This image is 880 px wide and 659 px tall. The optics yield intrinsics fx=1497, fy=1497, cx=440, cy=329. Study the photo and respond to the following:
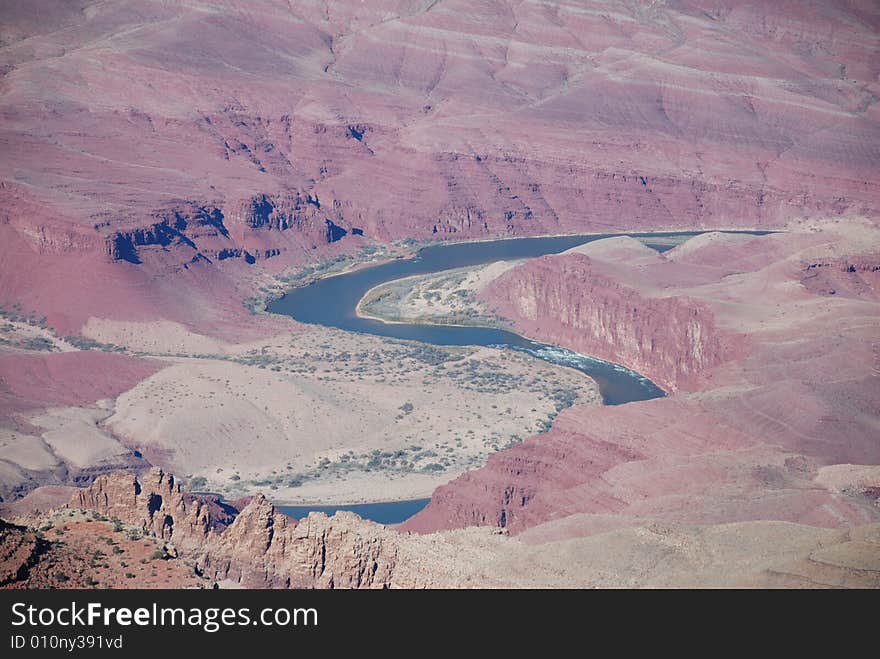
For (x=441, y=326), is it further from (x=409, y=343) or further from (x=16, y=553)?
(x=16, y=553)

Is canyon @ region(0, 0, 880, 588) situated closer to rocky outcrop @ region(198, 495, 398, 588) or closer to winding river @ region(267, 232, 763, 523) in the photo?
rocky outcrop @ region(198, 495, 398, 588)

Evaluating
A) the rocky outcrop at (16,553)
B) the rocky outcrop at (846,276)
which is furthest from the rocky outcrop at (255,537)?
the rocky outcrop at (846,276)

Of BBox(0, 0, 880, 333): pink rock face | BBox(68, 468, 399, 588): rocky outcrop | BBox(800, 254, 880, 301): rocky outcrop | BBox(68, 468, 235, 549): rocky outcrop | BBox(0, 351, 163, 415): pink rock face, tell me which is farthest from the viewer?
BBox(0, 0, 880, 333): pink rock face

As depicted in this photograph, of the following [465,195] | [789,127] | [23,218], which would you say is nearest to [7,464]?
[23,218]

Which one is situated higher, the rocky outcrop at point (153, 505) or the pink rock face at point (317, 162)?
the rocky outcrop at point (153, 505)

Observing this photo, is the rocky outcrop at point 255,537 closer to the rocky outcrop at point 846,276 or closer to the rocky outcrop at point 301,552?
the rocky outcrop at point 301,552

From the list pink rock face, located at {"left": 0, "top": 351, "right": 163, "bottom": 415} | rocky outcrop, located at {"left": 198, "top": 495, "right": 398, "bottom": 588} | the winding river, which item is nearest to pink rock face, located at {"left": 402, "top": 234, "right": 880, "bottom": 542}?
the winding river

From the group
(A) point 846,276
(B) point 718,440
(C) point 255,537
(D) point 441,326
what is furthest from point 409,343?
(C) point 255,537
